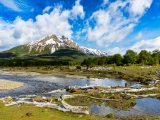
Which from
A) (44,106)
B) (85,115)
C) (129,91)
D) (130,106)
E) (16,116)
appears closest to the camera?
(16,116)

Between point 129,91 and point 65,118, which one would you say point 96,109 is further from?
point 129,91

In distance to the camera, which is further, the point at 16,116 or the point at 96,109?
the point at 96,109

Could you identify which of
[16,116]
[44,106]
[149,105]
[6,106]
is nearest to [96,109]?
[44,106]

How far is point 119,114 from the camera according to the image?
724 inches

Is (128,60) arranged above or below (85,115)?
above

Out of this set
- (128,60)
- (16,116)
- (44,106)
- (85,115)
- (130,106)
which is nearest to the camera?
(16,116)

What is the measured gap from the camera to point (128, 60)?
429 ft

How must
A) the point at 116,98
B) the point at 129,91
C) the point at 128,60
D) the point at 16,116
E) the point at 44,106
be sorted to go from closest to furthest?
the point at 16,116, the point at 44,106, the point at 116,98, the point at 129,91, the point at 128,60

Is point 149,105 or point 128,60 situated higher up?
point 128,60

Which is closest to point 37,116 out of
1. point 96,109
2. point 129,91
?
point 96,109

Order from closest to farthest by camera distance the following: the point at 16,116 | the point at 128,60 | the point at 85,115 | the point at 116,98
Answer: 1. the point at 16,116
2. the point at 85,115
3. the point at 116,98
4. the point at 128,60

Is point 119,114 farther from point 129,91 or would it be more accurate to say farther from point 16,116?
point 16,116

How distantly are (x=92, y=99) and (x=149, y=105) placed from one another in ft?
44.2

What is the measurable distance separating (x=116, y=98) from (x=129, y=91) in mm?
A: 8558
